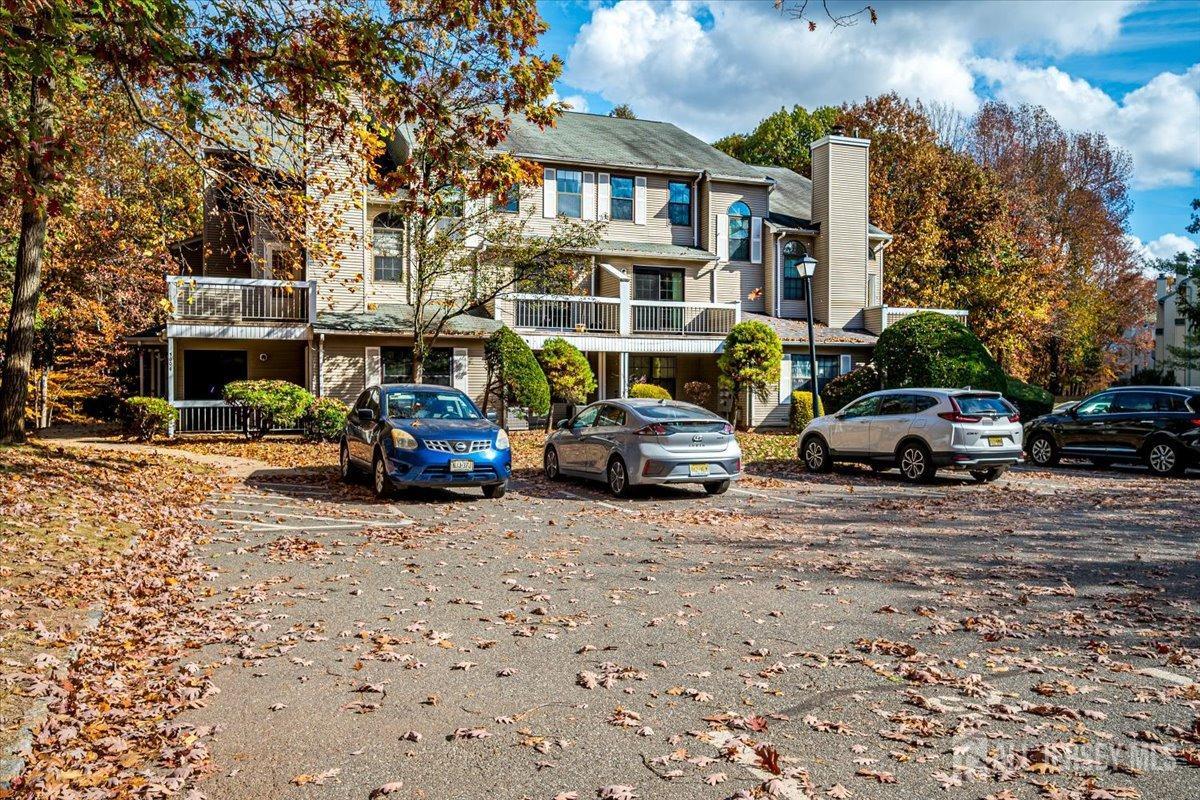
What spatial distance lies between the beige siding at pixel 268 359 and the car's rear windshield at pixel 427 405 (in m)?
14.0

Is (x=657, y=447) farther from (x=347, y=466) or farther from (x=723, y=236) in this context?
(x=723, y=236)

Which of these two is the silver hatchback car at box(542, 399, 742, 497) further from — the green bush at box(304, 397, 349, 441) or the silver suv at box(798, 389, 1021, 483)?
the green bush at box(304, 397, 349, 441)

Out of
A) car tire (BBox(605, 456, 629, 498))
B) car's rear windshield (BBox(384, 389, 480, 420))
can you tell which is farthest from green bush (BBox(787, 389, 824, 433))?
car's rear windshield (BBox(384, 389, 480, 420))

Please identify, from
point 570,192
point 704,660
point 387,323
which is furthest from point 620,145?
point 704,660

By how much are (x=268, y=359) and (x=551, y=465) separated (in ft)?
48.6

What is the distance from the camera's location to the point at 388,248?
89.7 feet

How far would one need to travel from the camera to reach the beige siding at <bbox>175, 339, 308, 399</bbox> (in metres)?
27.9

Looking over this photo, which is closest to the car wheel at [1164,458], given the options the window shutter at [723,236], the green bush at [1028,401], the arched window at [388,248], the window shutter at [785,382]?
the green bush at [1028,401]

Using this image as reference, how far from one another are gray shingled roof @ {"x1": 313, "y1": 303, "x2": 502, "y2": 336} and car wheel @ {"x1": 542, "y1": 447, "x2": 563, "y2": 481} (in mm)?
9155

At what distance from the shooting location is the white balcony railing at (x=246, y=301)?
24.0m

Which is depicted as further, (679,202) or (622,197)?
(679,202)

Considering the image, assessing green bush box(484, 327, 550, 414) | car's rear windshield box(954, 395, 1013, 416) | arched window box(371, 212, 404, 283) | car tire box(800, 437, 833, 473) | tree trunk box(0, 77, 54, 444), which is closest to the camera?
tree trunk box(0, 77, 54, 444)

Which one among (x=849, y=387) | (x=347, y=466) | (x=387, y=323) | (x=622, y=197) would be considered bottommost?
(x=347, y=466)

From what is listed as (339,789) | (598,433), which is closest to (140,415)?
(598,433)
